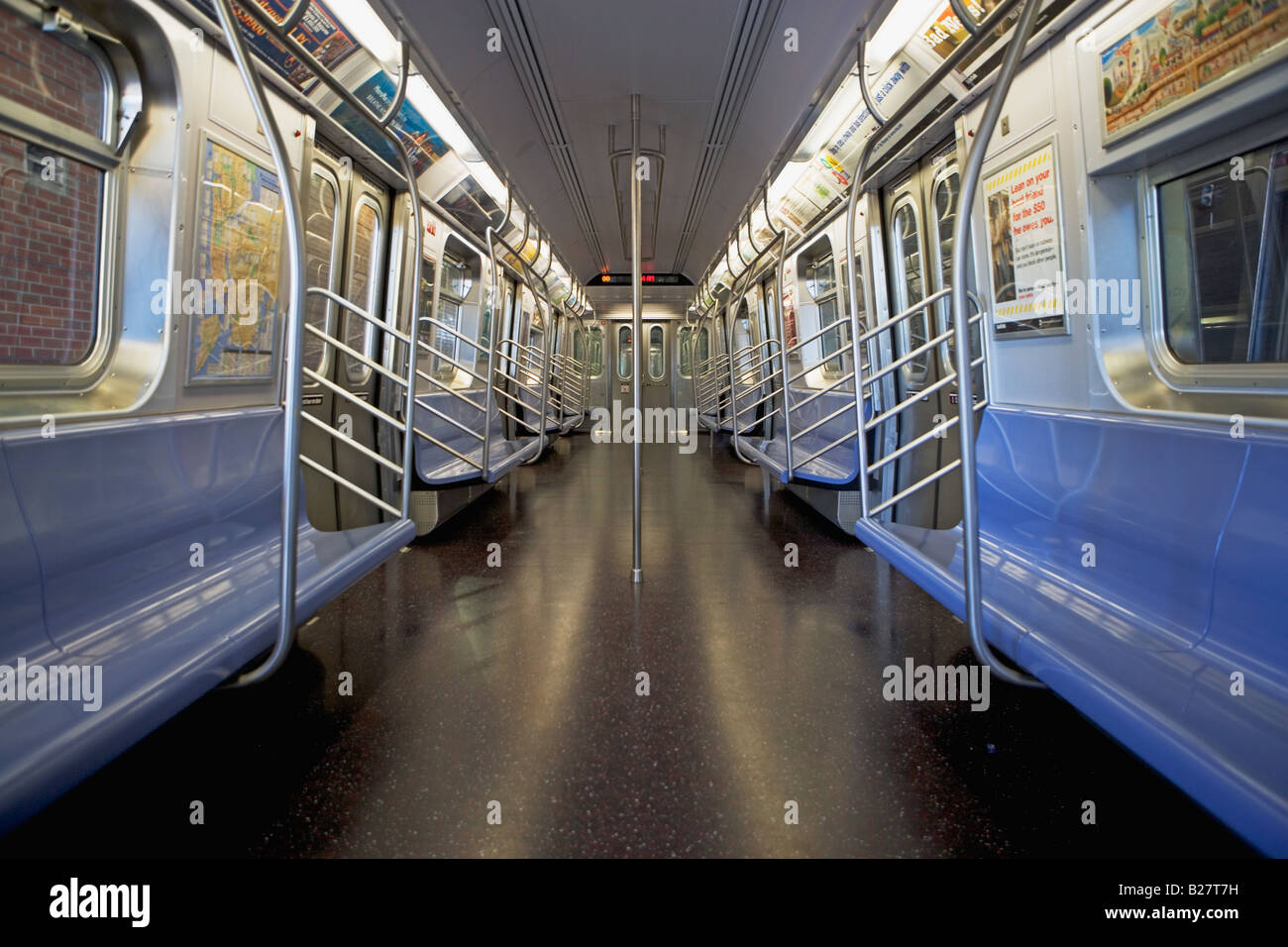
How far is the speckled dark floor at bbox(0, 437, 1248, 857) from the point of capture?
4.48ft

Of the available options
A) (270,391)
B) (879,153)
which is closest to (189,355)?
(270,391)

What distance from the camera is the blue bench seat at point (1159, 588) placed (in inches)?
41.9

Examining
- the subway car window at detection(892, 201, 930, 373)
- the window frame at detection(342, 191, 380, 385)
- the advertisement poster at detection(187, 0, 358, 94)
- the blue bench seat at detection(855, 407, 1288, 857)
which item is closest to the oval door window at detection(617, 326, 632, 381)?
the window frame at detection(342, 191, 380, 385)

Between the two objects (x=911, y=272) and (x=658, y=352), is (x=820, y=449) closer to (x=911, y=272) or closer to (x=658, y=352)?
(x=911, y=272)

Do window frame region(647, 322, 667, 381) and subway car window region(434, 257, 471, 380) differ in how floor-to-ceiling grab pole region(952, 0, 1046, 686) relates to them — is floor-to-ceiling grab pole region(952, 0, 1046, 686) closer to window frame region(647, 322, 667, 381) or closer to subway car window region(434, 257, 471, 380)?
subway car window region(434, 257, 471, 380)

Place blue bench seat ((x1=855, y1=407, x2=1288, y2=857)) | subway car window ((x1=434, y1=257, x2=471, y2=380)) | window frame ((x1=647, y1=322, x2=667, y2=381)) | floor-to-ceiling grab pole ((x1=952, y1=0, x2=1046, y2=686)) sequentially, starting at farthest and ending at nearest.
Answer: window frame ((x1=647, y1=322, x2=667, y2=381)) → subway car window ((x1=434, y1=257, x2=471, y2=380)) → floor-to-ceiling grab pole ((x1=952, y1=0, x2=1046, y2=686)) → blue bench seat ((x1=855, y1=407, x2=1288, y2=857))

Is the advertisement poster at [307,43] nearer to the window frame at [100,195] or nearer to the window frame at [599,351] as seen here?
the window frame at [100,195]

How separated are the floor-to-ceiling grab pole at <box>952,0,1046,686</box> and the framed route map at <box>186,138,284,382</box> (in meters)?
2.48

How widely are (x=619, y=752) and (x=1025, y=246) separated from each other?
2.59 metres

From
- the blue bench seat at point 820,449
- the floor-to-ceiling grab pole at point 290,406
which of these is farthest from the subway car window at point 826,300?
the floor-to-ceiling grab pole at point 290,406

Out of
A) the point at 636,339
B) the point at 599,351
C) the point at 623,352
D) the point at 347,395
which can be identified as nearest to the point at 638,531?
the point at 636,339

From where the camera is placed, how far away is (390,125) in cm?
304

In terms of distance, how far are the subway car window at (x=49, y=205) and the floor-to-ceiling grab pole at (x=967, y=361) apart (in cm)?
248
